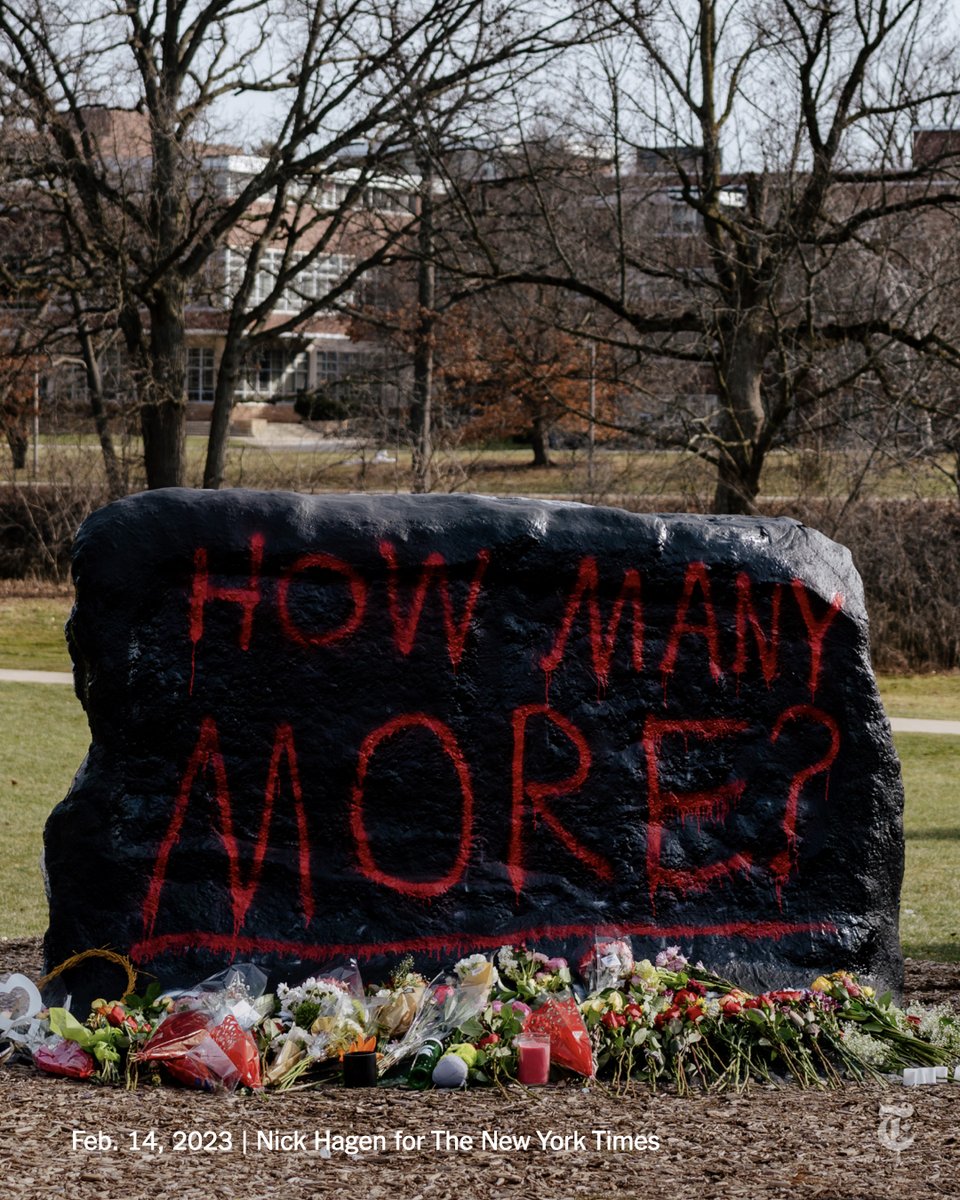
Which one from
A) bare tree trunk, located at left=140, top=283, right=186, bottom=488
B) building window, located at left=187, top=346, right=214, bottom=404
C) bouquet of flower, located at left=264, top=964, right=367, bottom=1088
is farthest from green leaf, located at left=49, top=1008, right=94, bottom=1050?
building window, located at left=187, top=346, right=214, bottom=404

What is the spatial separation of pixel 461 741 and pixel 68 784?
690 centimetres

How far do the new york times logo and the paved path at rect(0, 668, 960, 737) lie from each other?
29.5 feet

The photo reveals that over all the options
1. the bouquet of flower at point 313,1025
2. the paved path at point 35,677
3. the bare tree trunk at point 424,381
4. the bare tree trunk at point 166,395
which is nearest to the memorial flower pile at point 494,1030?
the bouquet of flower at point 313,1025

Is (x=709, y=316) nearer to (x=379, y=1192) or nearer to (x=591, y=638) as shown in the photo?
(x=591, y=638)

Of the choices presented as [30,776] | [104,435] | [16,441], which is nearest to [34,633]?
[104,435]

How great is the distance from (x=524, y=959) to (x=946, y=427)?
1344 cm

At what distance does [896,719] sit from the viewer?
15.1 m

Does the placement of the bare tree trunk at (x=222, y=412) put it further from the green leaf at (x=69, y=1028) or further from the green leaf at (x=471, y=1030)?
the green leaf at (x=471, y=1030)

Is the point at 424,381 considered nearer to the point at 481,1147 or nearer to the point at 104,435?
the point at 104,435

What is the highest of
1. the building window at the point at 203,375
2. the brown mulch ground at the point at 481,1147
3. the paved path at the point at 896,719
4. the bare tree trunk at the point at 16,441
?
Answer: the building window at the point at 203,375

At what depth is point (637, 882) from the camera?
5277mm

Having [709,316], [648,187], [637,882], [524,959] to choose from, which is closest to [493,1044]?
[524,959]

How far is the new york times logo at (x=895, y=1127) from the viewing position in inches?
161

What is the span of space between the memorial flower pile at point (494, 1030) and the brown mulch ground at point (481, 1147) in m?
0.11
